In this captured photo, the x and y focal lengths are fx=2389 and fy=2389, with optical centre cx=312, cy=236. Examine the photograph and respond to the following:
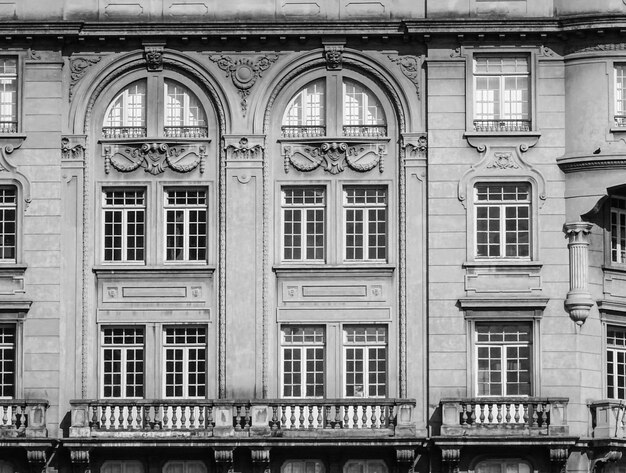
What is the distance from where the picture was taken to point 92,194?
63406mm

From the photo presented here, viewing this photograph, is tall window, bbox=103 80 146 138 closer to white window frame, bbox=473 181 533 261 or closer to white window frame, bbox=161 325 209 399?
white window frame, bbox=161 325 209 399

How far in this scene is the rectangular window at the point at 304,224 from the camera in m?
63.4

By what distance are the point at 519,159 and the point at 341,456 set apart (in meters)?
9.14

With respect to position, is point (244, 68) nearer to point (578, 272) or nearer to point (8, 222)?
point (8, 222)

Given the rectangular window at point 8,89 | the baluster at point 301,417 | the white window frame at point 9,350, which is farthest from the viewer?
the rectangular window at point 8,89

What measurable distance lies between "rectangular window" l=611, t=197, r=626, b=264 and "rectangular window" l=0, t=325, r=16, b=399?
16.1 m

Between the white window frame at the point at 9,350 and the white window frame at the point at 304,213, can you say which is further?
the white window frame at the point at 304,213

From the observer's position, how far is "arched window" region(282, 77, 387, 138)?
6356 centimetres

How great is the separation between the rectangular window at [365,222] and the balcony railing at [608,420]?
271 inches

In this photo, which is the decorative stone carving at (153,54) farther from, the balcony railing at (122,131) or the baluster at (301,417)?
the baluster at (301,417)

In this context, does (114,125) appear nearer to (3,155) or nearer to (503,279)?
(3,155)

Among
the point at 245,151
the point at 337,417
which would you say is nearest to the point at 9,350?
the point at 245,151

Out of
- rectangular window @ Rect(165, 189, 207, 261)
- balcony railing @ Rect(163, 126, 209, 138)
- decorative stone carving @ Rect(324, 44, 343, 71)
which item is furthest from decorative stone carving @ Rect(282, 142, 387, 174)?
rectangular window @ Rect(165, 189, 207, 261)

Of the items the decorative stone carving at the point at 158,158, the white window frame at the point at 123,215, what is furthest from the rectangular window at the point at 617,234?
the white window frame at the point at 123,215
